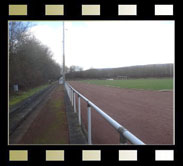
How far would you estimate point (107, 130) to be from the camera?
182 inches

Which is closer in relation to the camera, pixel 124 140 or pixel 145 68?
pixel 124 140

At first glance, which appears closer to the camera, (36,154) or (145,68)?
(36,154)
